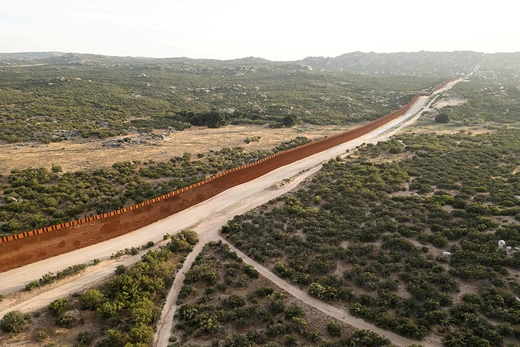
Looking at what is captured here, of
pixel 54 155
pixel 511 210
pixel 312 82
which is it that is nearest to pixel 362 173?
pixel 511 210

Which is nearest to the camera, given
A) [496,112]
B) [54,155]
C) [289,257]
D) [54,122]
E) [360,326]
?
[360,326]

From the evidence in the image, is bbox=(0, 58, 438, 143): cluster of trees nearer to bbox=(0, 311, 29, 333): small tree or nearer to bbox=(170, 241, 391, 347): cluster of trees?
bbox=(0, 311, 29, 333): small tree

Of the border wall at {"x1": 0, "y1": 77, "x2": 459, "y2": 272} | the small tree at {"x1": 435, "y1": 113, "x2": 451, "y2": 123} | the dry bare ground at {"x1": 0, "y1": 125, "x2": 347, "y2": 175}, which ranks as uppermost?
the small tree at {"x1": 435, "y1": 113, "x2": 451, "y2": 123}

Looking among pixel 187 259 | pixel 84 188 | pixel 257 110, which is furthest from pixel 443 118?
pixel 84 188

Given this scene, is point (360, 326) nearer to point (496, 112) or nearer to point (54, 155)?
point (54, 155)

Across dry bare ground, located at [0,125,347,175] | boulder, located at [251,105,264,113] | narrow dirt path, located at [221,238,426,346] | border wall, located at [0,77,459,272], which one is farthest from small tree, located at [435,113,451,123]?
narrow dirt path, located at [221,238,426,346]

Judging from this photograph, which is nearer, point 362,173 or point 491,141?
point 362,173

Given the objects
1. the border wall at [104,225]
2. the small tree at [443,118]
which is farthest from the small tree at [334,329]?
the small tree at [443,118]
